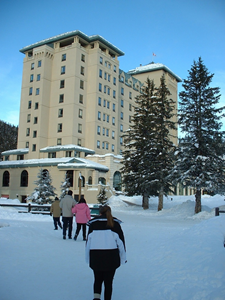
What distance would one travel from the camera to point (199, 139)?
25.2 meters

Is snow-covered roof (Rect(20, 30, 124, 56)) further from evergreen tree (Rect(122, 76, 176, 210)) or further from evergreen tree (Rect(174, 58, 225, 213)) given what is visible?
evergreen tree (Rect(174, 58, 225, 213))

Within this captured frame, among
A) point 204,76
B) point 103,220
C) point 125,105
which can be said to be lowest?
point 103,220

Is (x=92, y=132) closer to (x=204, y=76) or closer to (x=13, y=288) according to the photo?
(x=204, y=76)

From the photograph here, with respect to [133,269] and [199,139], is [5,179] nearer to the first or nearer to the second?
[199,139]

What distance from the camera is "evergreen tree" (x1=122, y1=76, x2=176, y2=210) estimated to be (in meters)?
30.5

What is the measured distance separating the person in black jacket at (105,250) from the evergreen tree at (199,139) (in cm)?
2003

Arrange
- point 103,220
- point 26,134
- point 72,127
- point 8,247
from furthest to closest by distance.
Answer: point 26,134, point 72,127, point 8,247, point 103,220

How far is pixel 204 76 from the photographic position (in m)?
26.1

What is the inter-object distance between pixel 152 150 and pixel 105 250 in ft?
Result: 85.7

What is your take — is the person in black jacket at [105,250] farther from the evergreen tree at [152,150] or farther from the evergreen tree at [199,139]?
the evergreen tree at [152,150]

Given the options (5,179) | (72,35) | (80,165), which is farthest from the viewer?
(5,179)

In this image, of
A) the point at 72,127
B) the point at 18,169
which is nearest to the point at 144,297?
the point at 72,127

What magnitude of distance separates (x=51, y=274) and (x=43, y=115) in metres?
49.1

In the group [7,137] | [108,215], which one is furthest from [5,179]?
[108,215]
